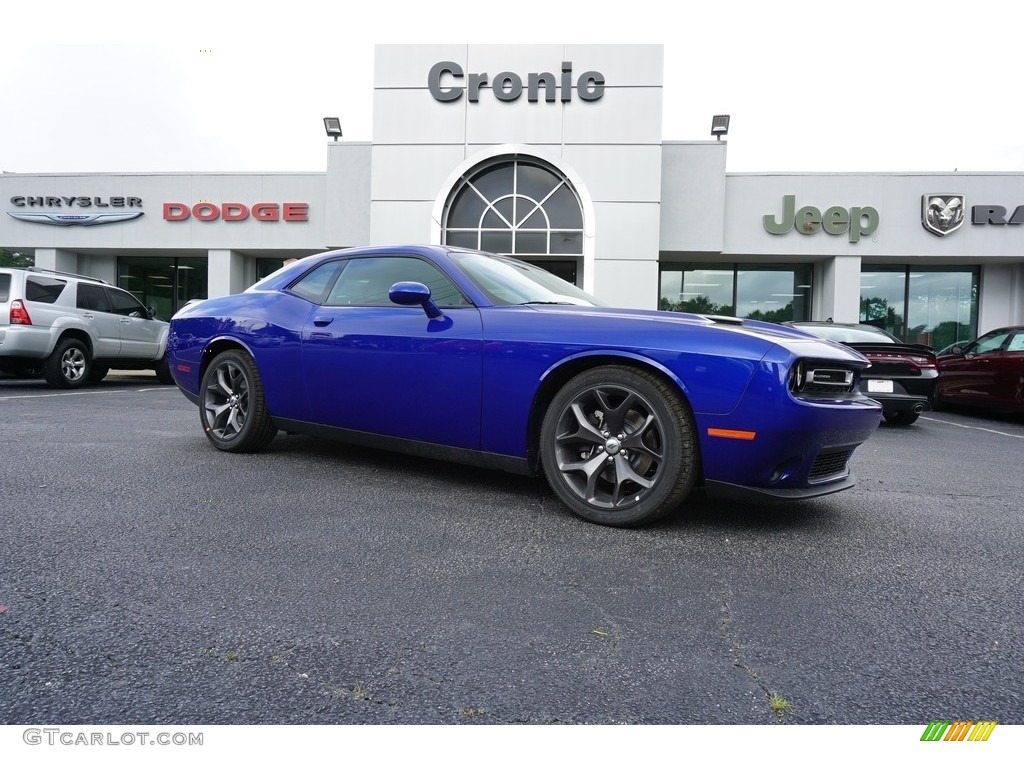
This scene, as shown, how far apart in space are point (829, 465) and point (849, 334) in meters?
5.80

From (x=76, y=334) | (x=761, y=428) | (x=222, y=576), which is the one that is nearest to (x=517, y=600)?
(x=222, y=576)

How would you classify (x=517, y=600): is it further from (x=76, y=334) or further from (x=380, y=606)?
(x=76, y=334)

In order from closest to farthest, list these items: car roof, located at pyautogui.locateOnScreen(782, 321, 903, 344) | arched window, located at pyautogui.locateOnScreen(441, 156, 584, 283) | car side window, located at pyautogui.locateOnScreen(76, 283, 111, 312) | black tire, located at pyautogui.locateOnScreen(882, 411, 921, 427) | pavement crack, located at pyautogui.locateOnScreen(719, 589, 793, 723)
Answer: pavement crack, located at pyautogui.locateOnScreen(719, 589, 793, 723) → car roof, located at pyautogui.locateOnScreen(782, 321, 903, 344) → black tire, located at pyautogui.locateOnScreen(882, 411, 921, 427) → car side window, located at pyautogui.locateOnScreen(76, 283, 111, 312) → arched window, located at pyautogui.locateOnScreen(441, 156, 584, 283)

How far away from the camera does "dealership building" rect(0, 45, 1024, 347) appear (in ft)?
54.5

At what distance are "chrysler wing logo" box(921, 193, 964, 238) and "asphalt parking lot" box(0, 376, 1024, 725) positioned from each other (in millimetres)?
16374

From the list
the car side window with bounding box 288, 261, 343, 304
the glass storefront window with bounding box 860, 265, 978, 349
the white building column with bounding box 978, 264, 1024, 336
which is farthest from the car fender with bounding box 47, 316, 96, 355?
the white building column with bounding box 978, 264, 1024, 336

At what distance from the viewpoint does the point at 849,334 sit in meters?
8.36

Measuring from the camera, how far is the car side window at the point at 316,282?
178 inches

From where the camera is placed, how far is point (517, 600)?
7.53 feet

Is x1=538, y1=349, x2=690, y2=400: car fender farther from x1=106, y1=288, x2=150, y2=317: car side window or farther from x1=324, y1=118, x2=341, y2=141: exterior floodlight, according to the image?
x1=324, y1=118, x2=341, y2=141: exterior floodlight

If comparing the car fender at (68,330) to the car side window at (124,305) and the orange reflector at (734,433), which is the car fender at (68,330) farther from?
the orange reflector at (734,433)

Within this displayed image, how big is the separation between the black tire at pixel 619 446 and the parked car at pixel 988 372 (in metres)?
8.28

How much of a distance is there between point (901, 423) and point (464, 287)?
23.3 feet

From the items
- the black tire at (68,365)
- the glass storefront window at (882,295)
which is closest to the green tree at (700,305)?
the glass storefront window at (882,295)
